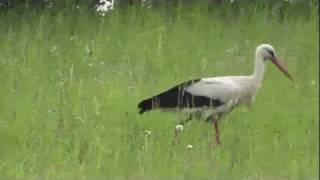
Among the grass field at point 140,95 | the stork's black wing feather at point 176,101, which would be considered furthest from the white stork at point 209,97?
the grass field at point 140,95

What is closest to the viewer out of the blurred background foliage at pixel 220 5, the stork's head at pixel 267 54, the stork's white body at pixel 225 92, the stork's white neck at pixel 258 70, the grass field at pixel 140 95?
the grass field at pixel 140 95

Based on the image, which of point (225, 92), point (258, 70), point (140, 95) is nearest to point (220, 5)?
point (140, 95)

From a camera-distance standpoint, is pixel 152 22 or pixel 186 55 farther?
pixel 152 22

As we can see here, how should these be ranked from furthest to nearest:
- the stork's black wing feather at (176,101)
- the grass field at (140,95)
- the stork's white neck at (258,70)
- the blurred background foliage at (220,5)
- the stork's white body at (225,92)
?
the blurred background foliage at (220,5) < the stork's white neck at (258,70) < the stork's white body at (225,92) < the stork's black wing feather at (176,101) < the grass field at (140,95)

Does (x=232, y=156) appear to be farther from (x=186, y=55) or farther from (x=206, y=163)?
(x=186, y=55)

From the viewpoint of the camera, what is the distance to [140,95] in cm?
1073

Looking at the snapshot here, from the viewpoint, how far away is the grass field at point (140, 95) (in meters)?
8.32

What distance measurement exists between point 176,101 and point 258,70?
1.02m

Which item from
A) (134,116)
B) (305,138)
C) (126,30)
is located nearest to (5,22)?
(126,30)

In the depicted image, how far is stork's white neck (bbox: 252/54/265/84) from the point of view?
393 inches

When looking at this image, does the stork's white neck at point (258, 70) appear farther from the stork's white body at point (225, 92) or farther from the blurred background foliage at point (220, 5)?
the blurred background foliage at point (220, 5)

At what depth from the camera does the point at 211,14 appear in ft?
48.9

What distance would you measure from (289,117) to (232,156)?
58.6 inches

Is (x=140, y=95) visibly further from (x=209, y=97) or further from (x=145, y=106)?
(x=209, y=97)
